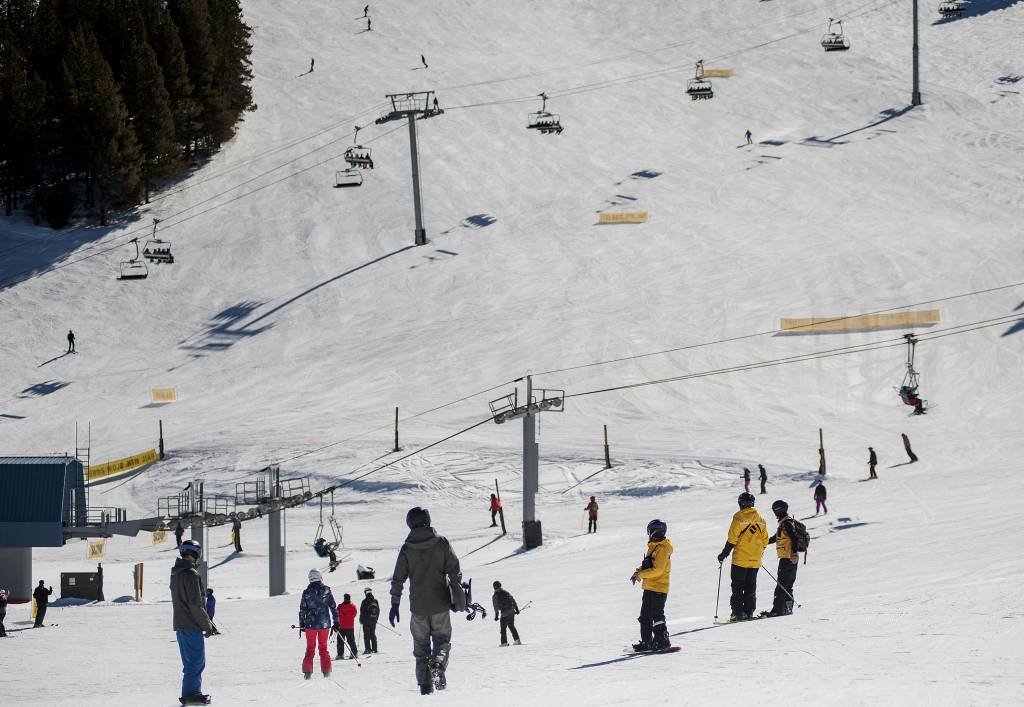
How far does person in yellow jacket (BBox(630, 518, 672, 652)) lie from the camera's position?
11.0m

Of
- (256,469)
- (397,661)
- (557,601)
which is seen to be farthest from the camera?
(256,469)

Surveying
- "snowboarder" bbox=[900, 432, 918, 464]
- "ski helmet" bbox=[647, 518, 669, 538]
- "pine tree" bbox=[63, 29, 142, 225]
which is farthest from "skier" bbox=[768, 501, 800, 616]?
"pine tree" bbox=[63, 29, 142, 225]

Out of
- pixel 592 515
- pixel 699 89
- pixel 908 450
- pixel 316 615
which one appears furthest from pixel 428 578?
pixel 699 89

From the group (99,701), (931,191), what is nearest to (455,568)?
(99,701)

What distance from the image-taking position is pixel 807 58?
82688 millimetres

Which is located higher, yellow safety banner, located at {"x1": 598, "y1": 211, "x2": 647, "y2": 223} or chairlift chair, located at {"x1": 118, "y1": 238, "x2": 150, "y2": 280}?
yellow safety banner, located at {"x1": 598, "y1": 211, "x2": 647, "y2": 223}

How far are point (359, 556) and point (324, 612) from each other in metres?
23.0

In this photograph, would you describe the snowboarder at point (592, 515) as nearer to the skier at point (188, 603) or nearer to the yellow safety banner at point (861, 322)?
the yellow safety banner at point (861, 322)

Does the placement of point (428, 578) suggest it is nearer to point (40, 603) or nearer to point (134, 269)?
point (40, 603)

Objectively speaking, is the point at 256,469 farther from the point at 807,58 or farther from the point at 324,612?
the point at 807,58

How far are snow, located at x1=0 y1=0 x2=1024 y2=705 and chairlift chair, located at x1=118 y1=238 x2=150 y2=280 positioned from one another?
0.99 metres

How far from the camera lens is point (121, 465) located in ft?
146

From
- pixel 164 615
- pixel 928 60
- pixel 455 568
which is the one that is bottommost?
pixel 164 615

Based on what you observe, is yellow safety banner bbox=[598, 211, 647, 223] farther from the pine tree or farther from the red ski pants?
the red ski pants
